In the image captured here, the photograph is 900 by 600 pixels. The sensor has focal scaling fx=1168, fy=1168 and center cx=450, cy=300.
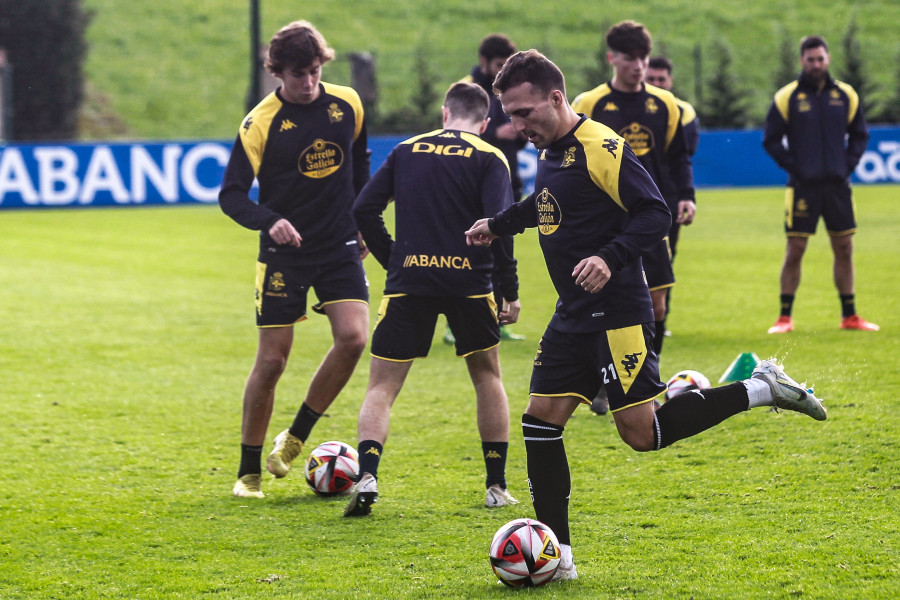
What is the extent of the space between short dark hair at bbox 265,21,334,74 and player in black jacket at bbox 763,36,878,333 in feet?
18.4

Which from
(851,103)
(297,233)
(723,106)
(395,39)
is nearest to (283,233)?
(297,233)

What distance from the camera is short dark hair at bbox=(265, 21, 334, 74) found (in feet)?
17.9

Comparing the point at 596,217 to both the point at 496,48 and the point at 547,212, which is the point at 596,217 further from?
the point at 496,48

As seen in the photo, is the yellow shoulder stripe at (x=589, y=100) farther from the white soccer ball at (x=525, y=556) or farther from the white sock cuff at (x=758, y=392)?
the white soccer ball at (x=525, y=556)

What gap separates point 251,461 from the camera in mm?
5715

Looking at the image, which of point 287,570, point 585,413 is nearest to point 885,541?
point 287,570

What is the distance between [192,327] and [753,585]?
25.9 ft

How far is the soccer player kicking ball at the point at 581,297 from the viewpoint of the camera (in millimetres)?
4223

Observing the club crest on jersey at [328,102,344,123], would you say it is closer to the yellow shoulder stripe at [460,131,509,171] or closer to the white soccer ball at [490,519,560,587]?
the yellow shoulder stripe at [460,131,509,171]

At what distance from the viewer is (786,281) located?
10109 mm

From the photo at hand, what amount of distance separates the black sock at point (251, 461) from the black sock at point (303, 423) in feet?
0.77

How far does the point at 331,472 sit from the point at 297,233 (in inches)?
45.6

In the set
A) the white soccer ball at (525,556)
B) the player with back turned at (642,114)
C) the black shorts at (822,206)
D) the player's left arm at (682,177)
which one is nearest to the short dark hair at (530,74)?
the white soccer ball at (525,556)

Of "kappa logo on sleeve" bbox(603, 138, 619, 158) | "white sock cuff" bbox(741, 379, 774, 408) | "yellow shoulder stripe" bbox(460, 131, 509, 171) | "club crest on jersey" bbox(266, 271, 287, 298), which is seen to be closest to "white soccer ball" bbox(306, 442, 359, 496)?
"club crest on jersey" bbox(266, 271, 287, 298)
